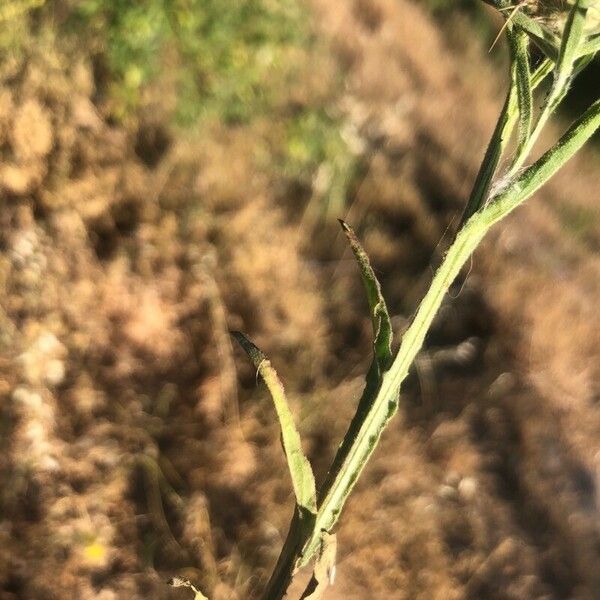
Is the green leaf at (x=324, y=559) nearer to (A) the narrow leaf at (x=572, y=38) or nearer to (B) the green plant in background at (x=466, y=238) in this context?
(B) the green plant in background at (x=466, y=238)

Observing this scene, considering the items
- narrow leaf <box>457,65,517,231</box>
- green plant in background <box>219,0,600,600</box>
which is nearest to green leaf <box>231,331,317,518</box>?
→ green plant in background <box>219,0,600,600</box>

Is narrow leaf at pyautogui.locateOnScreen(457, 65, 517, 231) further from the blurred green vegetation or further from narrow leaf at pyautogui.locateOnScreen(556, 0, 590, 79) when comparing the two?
the blurred green vegetation

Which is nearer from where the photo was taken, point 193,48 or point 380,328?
point 380,328

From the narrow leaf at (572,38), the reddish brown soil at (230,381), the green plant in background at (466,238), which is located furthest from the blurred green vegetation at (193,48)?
the narrow leaf at (572,38)

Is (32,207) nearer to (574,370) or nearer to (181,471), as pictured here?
(181,471)

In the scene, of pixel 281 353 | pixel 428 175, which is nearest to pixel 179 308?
pixel 281 353

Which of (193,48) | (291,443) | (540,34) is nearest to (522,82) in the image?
(540,34)

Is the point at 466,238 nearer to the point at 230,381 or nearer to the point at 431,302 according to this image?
the point at 431,302
